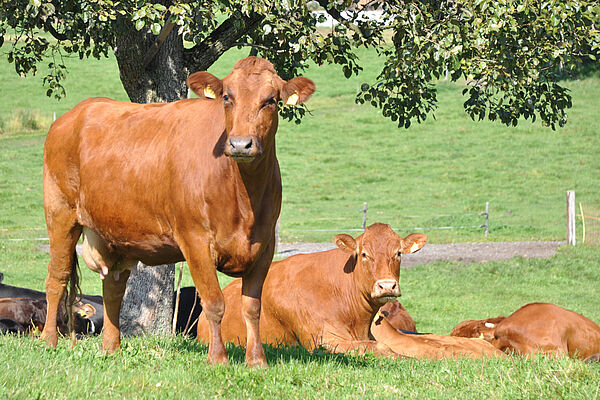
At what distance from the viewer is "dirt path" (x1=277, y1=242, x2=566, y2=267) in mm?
21062

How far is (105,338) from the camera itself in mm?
6523

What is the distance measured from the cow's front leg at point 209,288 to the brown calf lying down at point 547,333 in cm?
419

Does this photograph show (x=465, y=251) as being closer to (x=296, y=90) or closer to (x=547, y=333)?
(x=547, y=333)

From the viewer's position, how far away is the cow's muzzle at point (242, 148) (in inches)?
191

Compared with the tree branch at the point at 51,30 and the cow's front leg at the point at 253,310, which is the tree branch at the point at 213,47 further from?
the cow's front leg at the point at 253,310

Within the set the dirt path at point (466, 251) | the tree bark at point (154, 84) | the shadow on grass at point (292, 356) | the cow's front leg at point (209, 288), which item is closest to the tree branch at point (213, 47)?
the tree bark at point (154, 84)

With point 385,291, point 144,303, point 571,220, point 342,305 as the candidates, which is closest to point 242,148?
point 385,291

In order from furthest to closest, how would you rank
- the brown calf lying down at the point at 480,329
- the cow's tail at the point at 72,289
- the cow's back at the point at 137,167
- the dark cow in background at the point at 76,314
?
the dark cow in background at the point at 76,314
the brown calf lying down at the point at 480,329
the cow's tail at the point at 72,289
the cow's back at the point at 137,167

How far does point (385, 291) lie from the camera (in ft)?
24.9

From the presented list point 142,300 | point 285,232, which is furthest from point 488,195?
point 142,300

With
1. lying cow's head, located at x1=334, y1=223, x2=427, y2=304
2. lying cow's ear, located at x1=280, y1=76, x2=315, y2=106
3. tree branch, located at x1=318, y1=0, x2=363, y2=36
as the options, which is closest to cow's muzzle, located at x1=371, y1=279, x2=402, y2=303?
lying cow's head, located at x1=334, y1=223, x2=427, y2=304

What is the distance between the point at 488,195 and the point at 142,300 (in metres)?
23.8

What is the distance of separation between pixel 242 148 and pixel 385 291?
10.7ft

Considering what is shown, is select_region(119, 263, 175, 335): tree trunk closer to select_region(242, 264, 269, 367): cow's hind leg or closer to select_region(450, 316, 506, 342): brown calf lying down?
select_region(450, 316, 506, 342): brown calf lying down
